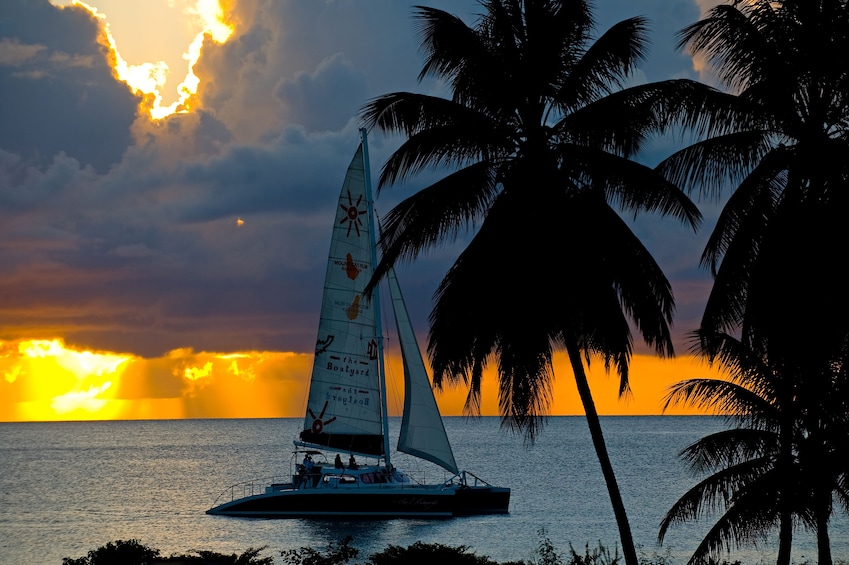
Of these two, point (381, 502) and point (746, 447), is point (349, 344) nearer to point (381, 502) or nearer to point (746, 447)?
point (381, 502)

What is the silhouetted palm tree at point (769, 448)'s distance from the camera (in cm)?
1925

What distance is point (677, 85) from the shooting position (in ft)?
66.2

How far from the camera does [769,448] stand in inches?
798

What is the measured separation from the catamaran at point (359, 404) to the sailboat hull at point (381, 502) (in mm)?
54

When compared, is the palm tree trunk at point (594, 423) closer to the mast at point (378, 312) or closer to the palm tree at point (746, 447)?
the palm tree at point (746, 447)

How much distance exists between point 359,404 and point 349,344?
344 centimetres

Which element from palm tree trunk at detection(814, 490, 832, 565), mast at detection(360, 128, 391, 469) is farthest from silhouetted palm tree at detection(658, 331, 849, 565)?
mast at detection(360, 128, 391, 469)

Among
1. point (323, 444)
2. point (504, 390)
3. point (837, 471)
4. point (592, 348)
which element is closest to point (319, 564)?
point (504, 390)

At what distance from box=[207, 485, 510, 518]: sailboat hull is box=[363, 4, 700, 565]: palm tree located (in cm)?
3536

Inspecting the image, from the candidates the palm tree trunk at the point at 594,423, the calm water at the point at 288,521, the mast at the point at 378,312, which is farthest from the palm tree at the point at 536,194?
the mast at the point at 378,312

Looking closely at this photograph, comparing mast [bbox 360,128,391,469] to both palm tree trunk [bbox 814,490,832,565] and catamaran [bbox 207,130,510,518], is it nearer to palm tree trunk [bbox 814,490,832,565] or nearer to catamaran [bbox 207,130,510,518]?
catamaran [bbox 207,130,510,518]

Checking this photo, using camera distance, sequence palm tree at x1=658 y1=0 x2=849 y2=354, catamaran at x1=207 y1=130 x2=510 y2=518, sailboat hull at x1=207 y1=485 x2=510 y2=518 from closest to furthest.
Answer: palm tree at x1=658 y1=0 x2=849 y2=354 → catamaran at x1=207 y1=130 x2=510 y2=518 → sailboat hull at x1=207 y1=485 x2=510 y2=518

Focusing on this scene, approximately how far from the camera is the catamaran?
179 feet

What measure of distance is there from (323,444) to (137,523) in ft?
81.5
